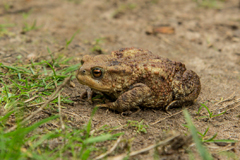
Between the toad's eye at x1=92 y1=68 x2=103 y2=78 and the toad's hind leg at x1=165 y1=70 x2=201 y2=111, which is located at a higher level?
the toad's eye at x1=92 y1=68 x2=103 y2=78

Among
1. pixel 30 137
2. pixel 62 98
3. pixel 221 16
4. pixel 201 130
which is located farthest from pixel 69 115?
pixel 221 16

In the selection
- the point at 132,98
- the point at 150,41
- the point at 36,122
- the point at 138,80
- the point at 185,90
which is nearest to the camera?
the point at 36,122

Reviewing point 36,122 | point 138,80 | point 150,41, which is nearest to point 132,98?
point 138,80

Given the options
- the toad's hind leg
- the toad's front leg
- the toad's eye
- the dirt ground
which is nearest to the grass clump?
the dirt ground

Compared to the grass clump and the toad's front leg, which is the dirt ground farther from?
the grass clump

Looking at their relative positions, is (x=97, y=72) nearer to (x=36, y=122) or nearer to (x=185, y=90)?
(x=36, y=122)

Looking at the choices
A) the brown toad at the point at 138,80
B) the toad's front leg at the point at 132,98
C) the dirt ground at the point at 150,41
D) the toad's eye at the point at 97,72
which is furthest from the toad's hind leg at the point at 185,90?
the toad's eye at the point at 97,72

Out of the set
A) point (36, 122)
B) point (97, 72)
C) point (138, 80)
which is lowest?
point (36, 122)

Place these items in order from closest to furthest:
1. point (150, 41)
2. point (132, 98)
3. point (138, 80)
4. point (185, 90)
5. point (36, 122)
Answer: point (36, 122), point (132, 98), point (138, 80), point (185, 90), point (150, 41)
